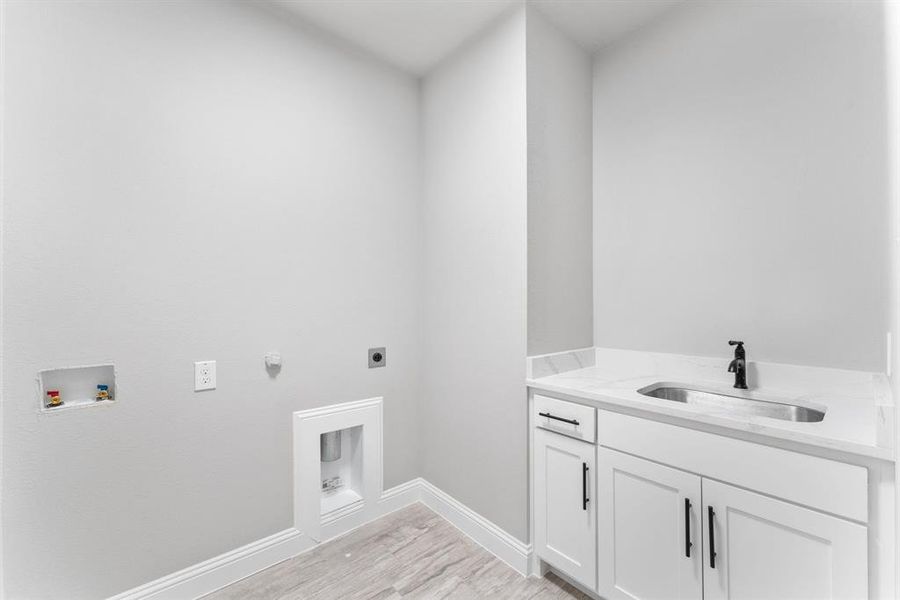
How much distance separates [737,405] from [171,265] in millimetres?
2467

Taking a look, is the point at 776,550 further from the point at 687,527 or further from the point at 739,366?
the point at 739,366

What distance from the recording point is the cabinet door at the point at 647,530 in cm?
133

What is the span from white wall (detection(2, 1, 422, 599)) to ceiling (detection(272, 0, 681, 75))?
0.13 meters

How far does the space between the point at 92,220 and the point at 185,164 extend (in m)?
0.41

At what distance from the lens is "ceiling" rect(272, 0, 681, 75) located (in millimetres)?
1908

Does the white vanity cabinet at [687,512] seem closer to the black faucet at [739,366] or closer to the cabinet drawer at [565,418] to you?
the cabinet drawer at [565,418]

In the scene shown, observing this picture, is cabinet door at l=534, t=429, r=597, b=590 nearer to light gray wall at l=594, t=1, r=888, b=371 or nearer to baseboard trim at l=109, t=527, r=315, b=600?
light gray wall at l=594, t=1, r=888, b=371

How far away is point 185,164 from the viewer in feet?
5.55

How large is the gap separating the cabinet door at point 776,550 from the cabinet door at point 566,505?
43cm

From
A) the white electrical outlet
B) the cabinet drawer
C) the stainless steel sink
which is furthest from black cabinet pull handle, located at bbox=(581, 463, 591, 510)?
the white electrical outlet

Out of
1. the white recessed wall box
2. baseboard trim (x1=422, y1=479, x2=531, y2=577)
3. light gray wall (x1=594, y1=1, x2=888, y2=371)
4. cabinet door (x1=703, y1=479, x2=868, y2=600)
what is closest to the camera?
cabinet door (x1=703, y1=479, x2=868, y2=600)

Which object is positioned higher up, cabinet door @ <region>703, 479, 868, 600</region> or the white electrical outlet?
the white electrical outlet

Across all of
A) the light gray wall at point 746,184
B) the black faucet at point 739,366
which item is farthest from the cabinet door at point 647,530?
the light gray wall at point 746,184

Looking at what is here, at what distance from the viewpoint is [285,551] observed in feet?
6.36
